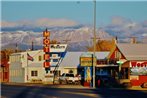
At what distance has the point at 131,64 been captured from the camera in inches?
2776

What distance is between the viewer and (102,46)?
531 feet

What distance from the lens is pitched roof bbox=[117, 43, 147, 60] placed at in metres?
71.4

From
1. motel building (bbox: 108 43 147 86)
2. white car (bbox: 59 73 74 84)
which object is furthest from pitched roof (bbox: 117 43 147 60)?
white car (bbox: 59 73 74 84)

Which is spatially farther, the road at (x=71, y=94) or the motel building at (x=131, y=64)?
the motel building at (x=131, y=64)

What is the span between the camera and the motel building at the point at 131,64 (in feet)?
230

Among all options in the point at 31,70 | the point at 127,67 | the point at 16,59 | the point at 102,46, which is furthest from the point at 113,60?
the point at 102,46

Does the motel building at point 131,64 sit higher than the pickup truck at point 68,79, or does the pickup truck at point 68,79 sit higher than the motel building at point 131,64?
the motel building at point 131,64

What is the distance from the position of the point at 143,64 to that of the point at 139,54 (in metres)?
2.93

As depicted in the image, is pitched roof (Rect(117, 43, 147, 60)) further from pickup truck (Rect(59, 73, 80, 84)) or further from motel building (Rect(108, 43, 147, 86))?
pickup truck (Rect(59, 73, 80, 84))

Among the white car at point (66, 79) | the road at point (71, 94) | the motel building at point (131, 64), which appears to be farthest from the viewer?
the white car at point (66, 79)

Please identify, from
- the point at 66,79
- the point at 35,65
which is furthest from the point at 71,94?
the point at 35,65

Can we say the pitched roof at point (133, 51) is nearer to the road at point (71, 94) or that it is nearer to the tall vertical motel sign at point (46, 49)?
the tall vertical motel sign at point (46, 49)

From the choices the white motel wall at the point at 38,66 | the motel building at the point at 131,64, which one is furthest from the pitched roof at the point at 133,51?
the white motel wall at the point at 38,66

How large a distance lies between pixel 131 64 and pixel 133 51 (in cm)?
403
